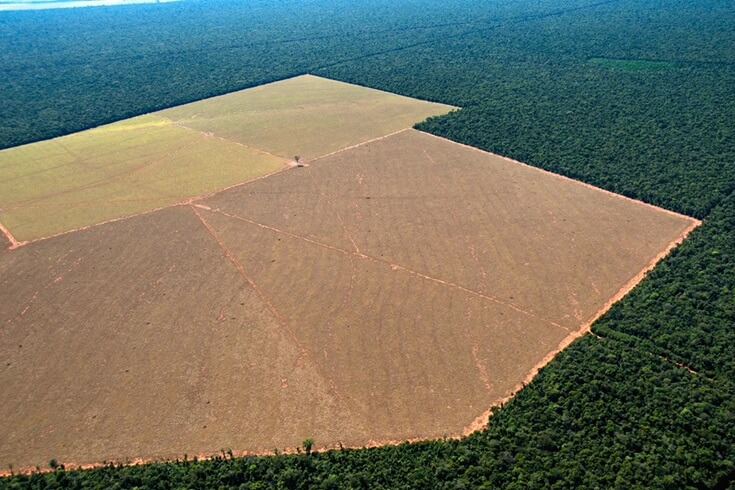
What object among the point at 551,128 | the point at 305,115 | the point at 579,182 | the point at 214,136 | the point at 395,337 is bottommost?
the point at 395,337

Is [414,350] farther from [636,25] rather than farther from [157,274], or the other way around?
[636,25]

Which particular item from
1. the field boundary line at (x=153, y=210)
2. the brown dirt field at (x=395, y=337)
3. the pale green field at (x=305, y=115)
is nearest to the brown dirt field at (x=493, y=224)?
the field boundary line at (x=153, y=210)

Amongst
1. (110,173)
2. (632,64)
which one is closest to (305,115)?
(110,173)

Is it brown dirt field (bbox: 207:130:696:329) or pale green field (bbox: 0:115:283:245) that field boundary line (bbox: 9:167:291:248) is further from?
brown dirt field (bbox: 207:130:696:329)

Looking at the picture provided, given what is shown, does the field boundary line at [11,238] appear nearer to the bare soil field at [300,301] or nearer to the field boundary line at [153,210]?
the field boundary line at [153,210]

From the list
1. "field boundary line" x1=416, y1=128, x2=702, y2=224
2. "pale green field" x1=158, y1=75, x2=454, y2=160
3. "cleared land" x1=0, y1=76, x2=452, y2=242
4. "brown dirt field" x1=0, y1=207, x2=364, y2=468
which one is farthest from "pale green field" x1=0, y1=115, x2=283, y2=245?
"field boundary line" x1=416, y1=128, x2=702, y2=224

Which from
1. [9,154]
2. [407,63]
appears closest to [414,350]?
[9,154]

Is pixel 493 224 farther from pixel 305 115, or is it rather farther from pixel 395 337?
pixel 305 115
